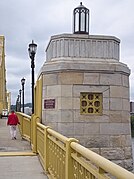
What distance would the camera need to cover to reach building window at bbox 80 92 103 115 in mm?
10039

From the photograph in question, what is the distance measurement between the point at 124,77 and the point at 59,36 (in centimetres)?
238

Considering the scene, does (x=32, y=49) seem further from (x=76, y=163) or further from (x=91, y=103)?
(x=76, y=163)

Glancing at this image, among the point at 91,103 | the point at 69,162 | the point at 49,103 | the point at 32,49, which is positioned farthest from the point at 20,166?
the point at 32,49

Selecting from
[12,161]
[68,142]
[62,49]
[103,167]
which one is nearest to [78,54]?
[62,49]

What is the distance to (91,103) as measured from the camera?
10.1 m

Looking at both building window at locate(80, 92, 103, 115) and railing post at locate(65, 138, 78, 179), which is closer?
railing post at locate(65, 138, 78, 179)

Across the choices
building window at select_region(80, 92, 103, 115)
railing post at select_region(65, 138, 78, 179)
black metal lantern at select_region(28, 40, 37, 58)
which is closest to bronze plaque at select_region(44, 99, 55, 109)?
building window at select_region(80, 92, 103, 115)

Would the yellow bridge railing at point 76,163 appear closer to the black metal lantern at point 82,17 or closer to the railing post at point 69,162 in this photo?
the railing post at point 69,162

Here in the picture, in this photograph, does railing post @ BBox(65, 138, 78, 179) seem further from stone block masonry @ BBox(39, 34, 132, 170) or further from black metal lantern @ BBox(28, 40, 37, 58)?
black metal lantern @ BBox(28, 40, 37, 58)

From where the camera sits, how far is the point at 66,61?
32.8 feet

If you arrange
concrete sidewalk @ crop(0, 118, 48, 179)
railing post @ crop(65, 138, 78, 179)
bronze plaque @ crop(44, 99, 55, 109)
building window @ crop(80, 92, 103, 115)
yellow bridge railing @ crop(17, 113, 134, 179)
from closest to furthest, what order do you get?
1. yellow bridge railing @ crop(17, 113, 134, 179)
2. railing post @ crop(65, 138, 78, 179)
3. concrete sidewalk @ crop(0, 118, 48, 179)
4. building window @ crop(80, 92, 103, 115)
5. bronze plaque @ crop(44, 99, 55, 109)

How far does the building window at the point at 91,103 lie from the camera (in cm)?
1004

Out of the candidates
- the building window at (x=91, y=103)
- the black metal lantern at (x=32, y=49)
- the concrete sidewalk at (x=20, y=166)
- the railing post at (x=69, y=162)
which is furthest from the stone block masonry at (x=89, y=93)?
the railing post at (x=69, y=162)

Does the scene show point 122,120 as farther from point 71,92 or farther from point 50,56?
point 50,56
